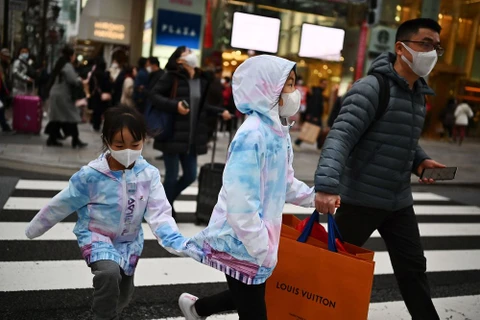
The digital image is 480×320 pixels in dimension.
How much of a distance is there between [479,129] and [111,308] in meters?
26.2

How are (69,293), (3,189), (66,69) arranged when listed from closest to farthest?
(69,293)
(3,189)
(66,69)

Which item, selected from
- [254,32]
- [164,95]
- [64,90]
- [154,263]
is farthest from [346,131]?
[254,32]

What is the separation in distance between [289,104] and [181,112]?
3.01m

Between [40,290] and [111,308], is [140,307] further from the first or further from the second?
[111,308]

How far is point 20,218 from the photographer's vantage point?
19.8ft

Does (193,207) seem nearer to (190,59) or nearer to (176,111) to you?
(176,111)

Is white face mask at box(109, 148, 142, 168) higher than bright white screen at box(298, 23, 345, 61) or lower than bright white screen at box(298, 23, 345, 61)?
lower

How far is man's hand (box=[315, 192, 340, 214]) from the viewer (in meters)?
2.93

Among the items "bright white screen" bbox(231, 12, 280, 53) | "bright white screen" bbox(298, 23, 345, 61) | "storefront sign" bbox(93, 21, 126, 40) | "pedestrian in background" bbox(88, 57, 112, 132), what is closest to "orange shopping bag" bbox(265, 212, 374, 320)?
"pedestrian in background" bbox(88, 57, 112, 132)

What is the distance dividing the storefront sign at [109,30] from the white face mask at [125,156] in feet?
77.2

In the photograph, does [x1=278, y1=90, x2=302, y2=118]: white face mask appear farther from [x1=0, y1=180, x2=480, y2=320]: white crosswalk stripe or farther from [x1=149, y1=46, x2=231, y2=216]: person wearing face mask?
[x1=149, y1=46, x2=231, y2=216]: person wearing face mask

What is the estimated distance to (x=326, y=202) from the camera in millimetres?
2945

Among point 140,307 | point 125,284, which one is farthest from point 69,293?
point 125,284

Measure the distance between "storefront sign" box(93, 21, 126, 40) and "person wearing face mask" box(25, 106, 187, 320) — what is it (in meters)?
23.4
